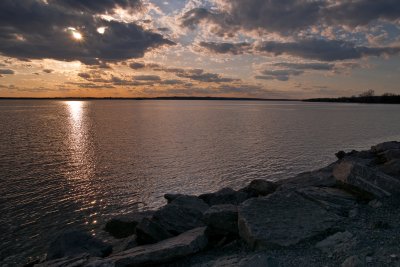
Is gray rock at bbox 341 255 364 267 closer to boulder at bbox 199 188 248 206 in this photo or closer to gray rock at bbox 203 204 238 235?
gray rock at bbox 203 204 238 235

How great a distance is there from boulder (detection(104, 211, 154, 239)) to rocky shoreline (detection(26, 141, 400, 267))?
191 cm

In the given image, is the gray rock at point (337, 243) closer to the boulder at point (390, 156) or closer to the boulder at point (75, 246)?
the boulder at point (75, 246)

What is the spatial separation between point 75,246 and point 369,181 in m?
11.5

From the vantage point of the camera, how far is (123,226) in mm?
15773

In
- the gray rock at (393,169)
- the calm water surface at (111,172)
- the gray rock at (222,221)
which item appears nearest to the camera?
the gray rock at (222,221)

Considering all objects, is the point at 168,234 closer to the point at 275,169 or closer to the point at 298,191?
the point at 298,191

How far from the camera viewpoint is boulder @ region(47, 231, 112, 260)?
40.2 ft

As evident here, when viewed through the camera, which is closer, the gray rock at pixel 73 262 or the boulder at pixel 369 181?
the gray rock at pixel 73 262

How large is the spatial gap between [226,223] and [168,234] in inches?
102

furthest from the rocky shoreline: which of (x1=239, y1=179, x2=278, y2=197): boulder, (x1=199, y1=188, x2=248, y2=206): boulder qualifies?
(x1=239, y1=179, x2=278, y2=197): boulder

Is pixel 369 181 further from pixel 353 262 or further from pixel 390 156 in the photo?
pixel 390 156

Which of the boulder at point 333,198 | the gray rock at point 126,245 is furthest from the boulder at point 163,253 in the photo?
the boulder at point 333,198

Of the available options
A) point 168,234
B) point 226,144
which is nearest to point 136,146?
point 226,144

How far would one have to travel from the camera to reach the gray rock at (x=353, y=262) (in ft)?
24.0
